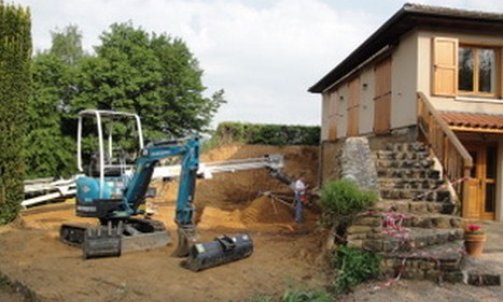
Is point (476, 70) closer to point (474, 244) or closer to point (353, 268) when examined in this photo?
point (474, 244)

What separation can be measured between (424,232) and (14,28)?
44.1 feet

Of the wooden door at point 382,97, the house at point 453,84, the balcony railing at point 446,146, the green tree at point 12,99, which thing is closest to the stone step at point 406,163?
the balcony railing at point 446,146

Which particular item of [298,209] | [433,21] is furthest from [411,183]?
[298,209]

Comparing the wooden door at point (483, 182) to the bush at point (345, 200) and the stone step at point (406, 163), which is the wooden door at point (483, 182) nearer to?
the stone step at point (406, 163)

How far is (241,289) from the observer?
25.3ft

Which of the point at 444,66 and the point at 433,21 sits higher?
the point at 433,21

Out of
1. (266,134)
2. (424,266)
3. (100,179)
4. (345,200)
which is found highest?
(266,134)

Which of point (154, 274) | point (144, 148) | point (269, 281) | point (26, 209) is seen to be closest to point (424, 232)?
point (269, 281)

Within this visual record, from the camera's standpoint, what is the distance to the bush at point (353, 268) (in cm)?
746

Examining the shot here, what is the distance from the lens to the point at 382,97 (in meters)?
16.1

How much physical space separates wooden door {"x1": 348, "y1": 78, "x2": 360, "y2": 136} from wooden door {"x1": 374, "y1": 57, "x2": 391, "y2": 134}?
1818 millimetres

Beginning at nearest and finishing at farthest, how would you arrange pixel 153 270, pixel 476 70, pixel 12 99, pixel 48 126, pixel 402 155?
pixel 153 270
pixel 402 155
pixel 476 70
pixel 12 99
pixel 48 126

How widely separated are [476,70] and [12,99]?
1347 cm

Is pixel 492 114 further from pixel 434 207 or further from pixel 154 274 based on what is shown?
pixel 154 274
